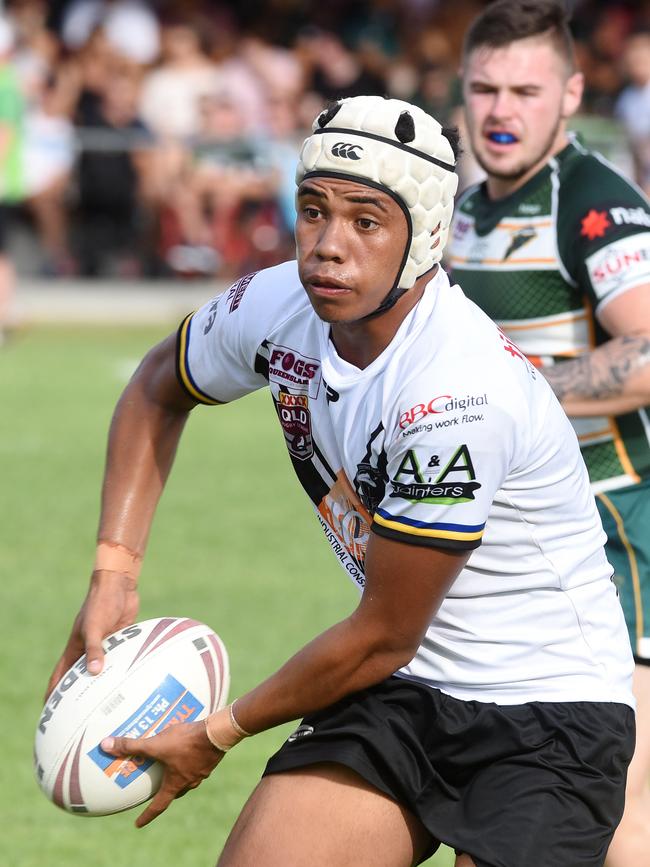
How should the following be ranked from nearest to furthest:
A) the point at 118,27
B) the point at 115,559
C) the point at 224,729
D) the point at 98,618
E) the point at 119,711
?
the point at 224,729
the point at 119,711
the point at 98,618
the point at 115,559
the point at 118,27

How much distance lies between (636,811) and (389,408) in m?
1.52

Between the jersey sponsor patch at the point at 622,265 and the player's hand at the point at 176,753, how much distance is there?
5.90 ft

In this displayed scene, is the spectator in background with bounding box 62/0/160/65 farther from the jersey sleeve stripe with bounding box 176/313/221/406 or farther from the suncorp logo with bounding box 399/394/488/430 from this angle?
the suncorp logo with bounding box 399/394/488/430

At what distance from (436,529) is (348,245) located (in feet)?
2.01

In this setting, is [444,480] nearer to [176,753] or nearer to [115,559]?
[176,753]

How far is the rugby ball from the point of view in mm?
3646

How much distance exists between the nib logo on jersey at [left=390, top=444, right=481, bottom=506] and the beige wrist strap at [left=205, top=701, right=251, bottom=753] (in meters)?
0.66

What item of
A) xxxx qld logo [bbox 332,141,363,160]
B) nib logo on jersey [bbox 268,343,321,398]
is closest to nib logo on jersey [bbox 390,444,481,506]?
nib logo on jersey [bbox 268,343,321,398]

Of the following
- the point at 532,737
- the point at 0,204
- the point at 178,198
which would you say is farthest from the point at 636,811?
the point at 178,198

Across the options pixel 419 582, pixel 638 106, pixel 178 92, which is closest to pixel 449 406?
pixel 419 582

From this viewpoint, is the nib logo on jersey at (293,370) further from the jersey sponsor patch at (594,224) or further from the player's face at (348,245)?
the jersey sponsor patch at (594,224)

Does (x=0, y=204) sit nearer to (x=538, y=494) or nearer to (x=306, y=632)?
(x=306, y=632)

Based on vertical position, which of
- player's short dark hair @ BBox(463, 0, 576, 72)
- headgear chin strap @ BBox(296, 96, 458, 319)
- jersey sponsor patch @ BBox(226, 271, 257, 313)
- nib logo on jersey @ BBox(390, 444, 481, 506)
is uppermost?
player's short dark hair @ BBox(463, 0, 576, 72)

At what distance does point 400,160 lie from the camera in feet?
10.7
